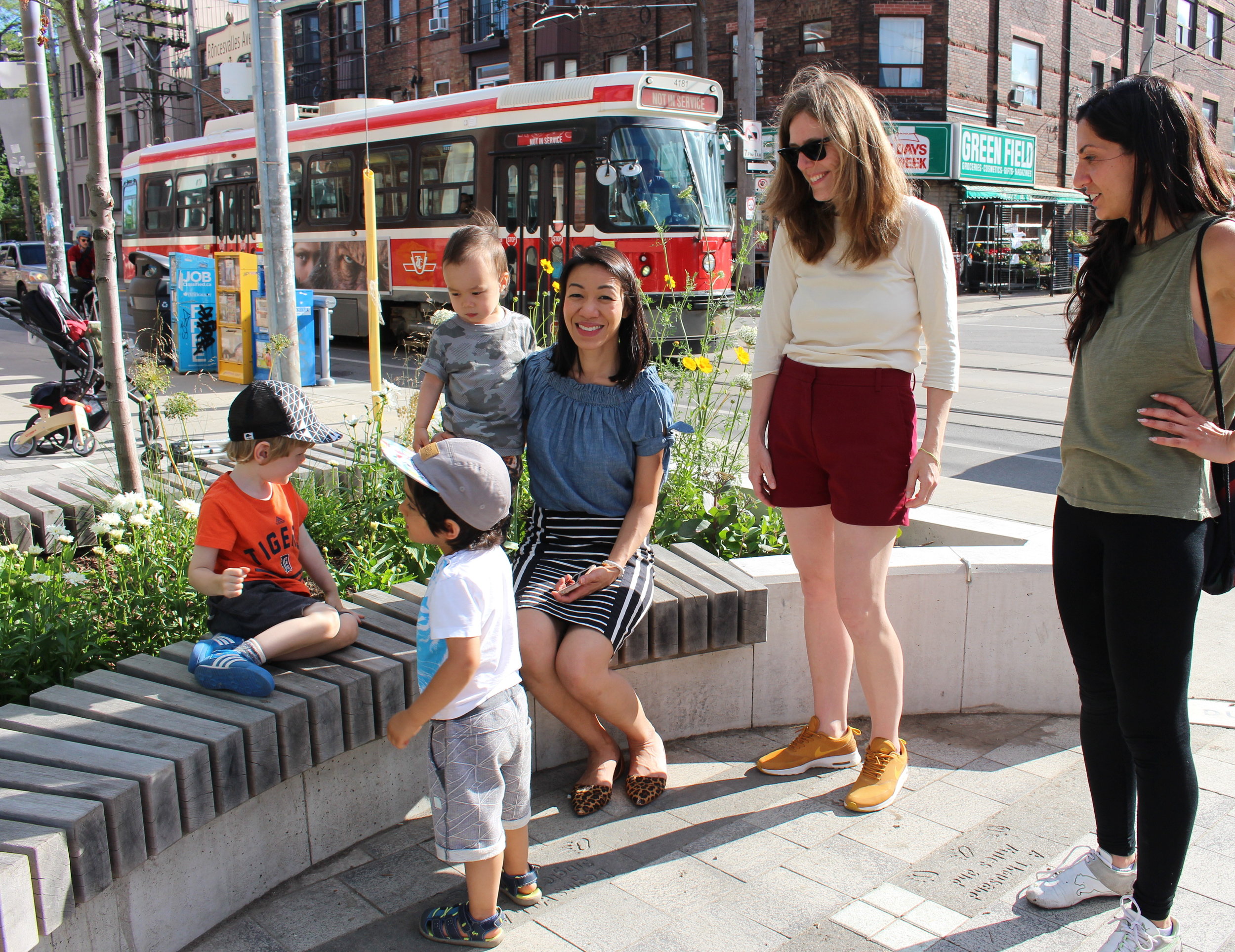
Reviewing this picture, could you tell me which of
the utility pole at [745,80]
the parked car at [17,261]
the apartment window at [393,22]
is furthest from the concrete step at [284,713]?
the apartment window at [393,22]

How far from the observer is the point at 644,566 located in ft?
10.6

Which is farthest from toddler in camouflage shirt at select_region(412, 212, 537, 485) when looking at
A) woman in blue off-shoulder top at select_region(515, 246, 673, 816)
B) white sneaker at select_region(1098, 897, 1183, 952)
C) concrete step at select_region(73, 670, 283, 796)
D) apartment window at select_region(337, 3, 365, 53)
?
apartment window at select_region(337, 3, 365, 53)

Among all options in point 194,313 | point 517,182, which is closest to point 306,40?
point 517,182

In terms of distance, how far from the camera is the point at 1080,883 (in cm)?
254

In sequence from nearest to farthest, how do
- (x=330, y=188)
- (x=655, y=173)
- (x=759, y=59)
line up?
1. (x=655, y=173)
2. (x=330, y=188)
3. (x=759, y=59)

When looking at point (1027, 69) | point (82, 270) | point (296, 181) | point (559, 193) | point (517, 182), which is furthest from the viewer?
point (1027, 69)

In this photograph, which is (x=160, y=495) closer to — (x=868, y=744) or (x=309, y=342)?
(x=868, y=744)

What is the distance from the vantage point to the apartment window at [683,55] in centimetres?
3011

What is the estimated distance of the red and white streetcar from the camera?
12.6 m

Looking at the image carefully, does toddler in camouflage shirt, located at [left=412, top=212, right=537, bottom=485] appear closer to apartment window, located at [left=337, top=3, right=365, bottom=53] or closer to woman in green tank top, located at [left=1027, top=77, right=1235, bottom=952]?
woman in green tank top, located at [left=1027, top=77, right=1235, bottom=952]

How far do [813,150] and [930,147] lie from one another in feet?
90.1

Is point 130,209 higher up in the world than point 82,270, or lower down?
higher up

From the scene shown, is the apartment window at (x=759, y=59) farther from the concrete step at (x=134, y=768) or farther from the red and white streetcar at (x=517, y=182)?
the concrete step at (x=134, y=768)

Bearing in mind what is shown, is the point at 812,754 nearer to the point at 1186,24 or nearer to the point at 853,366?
the point at 853,366
